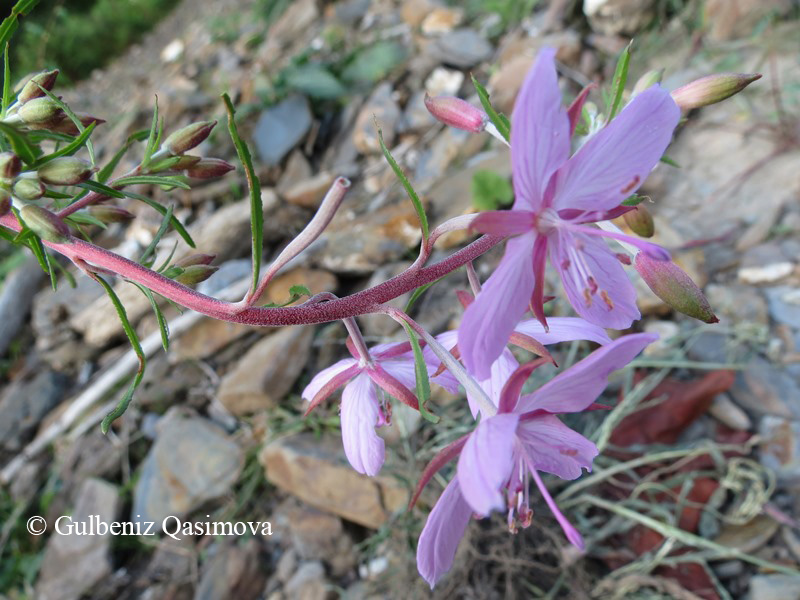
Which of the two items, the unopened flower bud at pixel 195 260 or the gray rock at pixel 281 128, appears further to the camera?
the gray rock at pixel 281 128

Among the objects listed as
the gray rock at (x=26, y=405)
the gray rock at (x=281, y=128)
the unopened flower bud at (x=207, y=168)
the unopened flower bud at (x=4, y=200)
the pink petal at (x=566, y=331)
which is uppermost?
the unopened flower bud at (x=4, y=200)

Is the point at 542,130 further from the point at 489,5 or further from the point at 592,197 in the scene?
the point at 489,5

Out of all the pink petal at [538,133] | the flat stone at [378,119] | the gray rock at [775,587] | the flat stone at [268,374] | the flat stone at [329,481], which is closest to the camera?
the pink petal at [538,133]

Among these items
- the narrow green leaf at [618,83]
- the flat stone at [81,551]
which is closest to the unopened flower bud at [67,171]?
the narrow green leaf at [618,83]

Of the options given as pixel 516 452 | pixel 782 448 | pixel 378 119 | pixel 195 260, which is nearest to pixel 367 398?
pixel 516 452

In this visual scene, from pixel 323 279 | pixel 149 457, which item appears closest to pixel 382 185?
pixel 323 279

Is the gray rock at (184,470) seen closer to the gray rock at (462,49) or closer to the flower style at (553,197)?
the flower style at (553,197)
